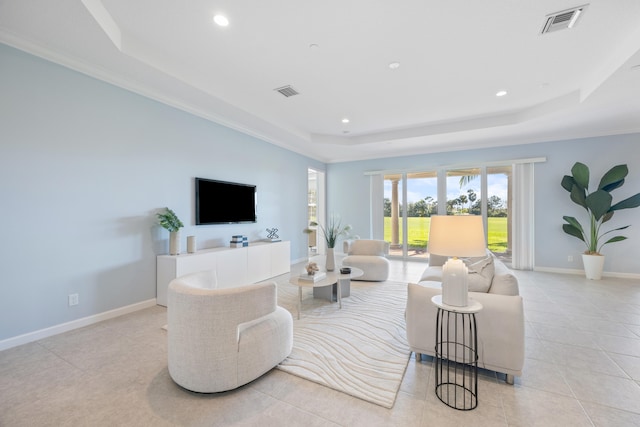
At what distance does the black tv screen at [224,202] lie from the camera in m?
4.15

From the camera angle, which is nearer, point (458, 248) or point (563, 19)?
point (458, 248)

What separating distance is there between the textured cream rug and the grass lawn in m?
3.08

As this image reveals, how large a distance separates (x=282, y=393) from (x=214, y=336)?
2.01 feet

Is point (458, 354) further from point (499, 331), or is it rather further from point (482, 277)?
point (482, 277)

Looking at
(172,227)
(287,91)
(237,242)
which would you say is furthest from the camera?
(237,242)

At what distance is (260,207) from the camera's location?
212 inches

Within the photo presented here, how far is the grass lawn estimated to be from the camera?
604 centimetres

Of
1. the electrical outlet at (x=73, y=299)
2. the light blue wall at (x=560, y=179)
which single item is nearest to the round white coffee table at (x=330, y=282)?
the electrical outlet at (x=73, y=299)

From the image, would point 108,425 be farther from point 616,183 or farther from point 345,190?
point 616,183

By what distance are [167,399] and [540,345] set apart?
312 cm

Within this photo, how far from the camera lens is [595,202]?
470 centimetres

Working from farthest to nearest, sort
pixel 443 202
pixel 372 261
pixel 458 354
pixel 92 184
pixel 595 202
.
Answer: pixel 443 202, pixel 595 202, pixel 372 261, pixel 92 184, pixel 458 354

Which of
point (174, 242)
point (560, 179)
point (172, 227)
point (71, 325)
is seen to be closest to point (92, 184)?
point (172, 227)

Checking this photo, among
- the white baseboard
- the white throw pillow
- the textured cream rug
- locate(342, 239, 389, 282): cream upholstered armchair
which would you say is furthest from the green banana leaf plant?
the white baseboard
